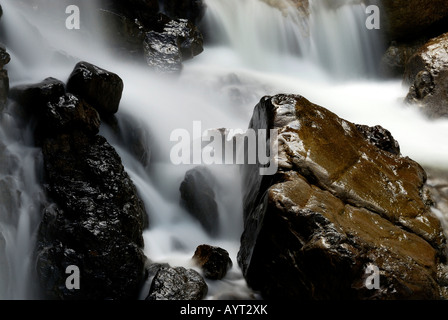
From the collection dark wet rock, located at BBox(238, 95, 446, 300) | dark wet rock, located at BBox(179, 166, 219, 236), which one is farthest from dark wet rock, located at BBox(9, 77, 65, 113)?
dark wet rock, located at BBox(238, 95, 446, 300)

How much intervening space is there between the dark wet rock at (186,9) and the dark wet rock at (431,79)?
451cm

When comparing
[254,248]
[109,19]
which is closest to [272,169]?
[254,248]

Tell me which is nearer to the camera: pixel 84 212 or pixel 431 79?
pixel 84 212

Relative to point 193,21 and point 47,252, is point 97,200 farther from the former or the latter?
point 193,21

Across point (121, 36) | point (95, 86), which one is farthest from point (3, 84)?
point (121, 36)

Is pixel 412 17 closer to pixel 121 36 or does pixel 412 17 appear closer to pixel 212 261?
pixel 121 36

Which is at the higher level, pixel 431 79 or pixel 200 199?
pixel 431 79

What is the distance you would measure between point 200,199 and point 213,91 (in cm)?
332

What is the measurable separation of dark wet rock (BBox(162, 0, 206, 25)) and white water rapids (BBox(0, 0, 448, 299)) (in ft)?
0.67

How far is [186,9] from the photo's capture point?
9156 millimetres

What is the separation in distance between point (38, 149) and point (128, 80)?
324cm

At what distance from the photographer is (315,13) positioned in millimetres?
10477

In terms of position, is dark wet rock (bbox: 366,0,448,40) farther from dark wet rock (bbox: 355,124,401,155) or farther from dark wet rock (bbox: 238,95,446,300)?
dark wet rock (bbox: 238,95,446,300)

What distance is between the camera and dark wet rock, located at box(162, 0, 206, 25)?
8945mm
